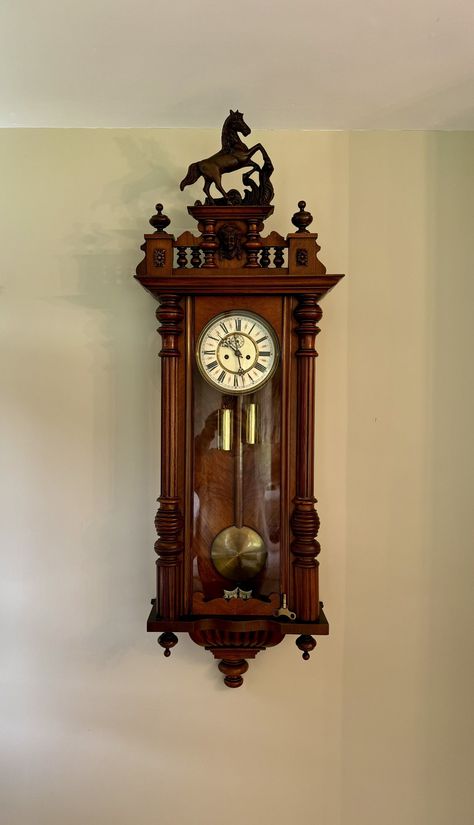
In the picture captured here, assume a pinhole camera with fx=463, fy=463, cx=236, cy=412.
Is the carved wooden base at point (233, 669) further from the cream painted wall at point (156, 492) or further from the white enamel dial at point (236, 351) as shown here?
the white enamel dial at point (236, 351)

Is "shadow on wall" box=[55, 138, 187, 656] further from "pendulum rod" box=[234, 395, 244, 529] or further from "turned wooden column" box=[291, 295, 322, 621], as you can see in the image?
"turned wooden column" box=[291, 295, 322, 621]

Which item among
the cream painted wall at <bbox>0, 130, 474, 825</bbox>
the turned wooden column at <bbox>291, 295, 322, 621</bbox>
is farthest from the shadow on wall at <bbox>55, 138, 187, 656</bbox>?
the turned wooden column at <bbox>291, 295, 322, 621</bbox>

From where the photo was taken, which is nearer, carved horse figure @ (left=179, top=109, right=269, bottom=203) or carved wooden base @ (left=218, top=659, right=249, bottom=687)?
carved horse figure @ (left=179, top=109, right=269, bottom=203)

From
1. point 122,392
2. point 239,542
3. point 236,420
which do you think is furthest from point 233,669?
point 122,392

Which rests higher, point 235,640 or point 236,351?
point 236,351

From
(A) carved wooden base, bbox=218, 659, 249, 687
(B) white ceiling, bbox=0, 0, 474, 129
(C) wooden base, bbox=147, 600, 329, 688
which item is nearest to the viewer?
(B) white ceiling, bbox=0, 0, 474, 129

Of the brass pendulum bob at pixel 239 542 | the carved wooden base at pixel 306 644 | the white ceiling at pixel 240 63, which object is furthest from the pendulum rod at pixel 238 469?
the white ceiling at pixel 240 63

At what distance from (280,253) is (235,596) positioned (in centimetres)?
66

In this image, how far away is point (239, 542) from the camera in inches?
35.8

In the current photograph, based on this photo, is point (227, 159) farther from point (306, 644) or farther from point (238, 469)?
point (306, 644)

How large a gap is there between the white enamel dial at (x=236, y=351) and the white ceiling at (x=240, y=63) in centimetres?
45

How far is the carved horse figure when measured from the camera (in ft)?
2.81

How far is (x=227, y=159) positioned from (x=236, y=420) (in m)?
0.49

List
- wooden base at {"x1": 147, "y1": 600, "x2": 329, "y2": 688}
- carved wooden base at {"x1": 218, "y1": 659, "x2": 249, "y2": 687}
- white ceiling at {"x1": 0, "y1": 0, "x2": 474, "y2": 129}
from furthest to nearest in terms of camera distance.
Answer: carved wooden base at {"x1": 218, "y1": 659, "x2": 249, "y2": 687} → wooden base at {"x1": 147, "y1": 600, "x2": 329, "y2": 688} → white ceiling at {"x1": 0, "y1": 0, "x2": 474, "y2": 129}
